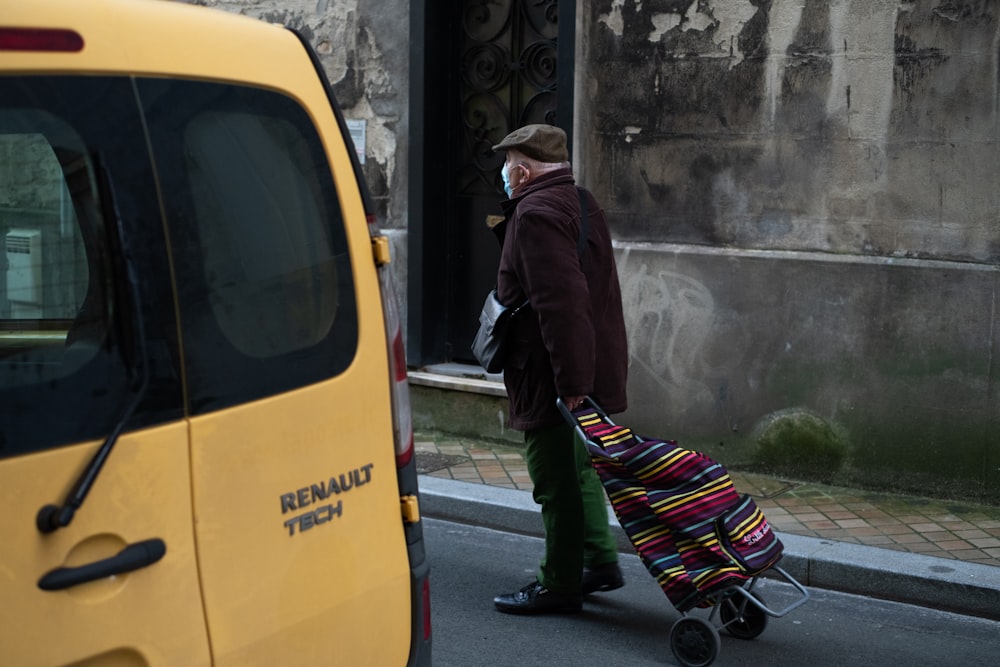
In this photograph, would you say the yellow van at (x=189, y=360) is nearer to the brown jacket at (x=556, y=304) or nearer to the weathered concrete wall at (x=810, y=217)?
the brown jacket at (x=556, y=304)

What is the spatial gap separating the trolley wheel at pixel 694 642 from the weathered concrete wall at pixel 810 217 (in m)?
2.82

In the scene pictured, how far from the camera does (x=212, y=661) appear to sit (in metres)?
2.34

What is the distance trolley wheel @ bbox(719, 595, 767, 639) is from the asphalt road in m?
0.04

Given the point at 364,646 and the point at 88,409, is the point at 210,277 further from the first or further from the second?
the point at 364,646


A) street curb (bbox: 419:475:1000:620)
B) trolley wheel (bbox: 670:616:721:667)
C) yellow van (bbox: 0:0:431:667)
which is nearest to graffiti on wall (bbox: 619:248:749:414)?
street curb (bbox: 419:475:1000:620)

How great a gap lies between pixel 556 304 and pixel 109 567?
271 cm

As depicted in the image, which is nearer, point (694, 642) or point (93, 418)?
point (93, 418)

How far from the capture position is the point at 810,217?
719cm

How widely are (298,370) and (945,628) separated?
3507mm

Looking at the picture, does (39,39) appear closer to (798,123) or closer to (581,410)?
(581,410)

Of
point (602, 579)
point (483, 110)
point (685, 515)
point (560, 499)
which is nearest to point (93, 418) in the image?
point (685, 515)

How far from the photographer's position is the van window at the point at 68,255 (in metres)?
2.12

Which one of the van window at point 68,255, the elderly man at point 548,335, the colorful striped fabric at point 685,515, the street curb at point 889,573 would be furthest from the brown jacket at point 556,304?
the van window at point 68,255

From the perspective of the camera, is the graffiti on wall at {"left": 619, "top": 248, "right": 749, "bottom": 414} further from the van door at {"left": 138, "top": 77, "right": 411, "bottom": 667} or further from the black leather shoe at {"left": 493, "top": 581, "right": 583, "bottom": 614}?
the van door at {"left": 138, "top": 77, "right": 411, "bottom": 667}
